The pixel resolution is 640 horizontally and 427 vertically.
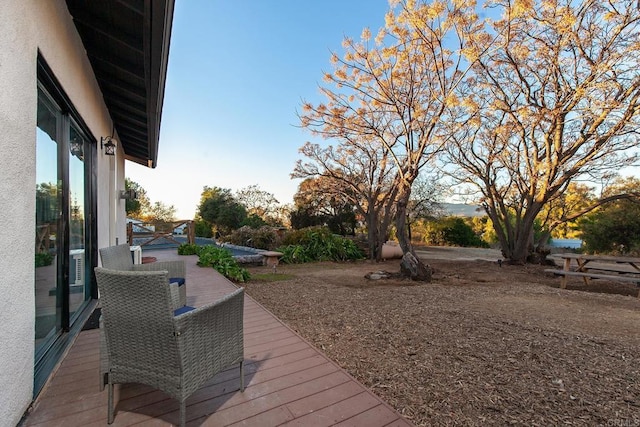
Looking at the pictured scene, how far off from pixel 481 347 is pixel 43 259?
3776 mm

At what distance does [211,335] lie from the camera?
1816mm

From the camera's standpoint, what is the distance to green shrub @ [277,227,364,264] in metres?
10.4

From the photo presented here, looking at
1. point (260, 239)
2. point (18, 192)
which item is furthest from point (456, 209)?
point (18, 192)

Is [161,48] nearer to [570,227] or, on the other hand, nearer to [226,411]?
[226,411]

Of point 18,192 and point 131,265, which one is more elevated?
point 18,192

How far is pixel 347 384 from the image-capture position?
7.20ft

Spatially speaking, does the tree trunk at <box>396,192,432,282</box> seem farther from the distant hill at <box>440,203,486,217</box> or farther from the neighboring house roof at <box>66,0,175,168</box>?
the distant hill at <box>440,203,486,217</box>

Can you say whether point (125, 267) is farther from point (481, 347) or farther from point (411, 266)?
point (411, 266)

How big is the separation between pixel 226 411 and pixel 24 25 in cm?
243

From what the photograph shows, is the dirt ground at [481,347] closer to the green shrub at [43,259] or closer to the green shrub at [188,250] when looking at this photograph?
the green shrub at [43,259]

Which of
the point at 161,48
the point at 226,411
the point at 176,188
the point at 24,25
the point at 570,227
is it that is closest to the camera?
the point at 24,25

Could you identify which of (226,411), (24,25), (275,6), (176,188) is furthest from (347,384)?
(176,188)

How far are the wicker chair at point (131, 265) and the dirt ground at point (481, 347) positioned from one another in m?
1.37

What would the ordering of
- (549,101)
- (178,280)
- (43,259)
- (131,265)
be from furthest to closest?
(549,101) < (178,280) < (131,265) < (43,259)
